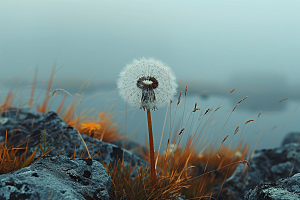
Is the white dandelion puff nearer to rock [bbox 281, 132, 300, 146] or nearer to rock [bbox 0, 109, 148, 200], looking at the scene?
rock [bbox 0, 109, 148, 200]

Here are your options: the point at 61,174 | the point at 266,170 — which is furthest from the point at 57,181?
the point at 266,170

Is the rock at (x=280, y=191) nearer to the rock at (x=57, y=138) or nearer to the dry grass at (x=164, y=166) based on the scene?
the dry grass at (x=164, y=166)

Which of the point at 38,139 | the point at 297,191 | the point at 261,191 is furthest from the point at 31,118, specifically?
the point at 297,191

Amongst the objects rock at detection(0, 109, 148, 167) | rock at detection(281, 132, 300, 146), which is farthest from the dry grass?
rock at detection(281, 132, 300, 146)

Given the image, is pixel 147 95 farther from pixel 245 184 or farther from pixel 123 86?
pixel 245 184

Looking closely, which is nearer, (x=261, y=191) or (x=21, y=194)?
(x=21, y=194)
